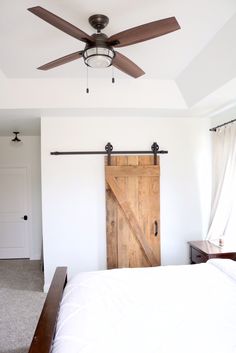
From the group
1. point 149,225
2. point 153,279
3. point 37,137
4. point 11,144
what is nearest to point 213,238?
point 149,225

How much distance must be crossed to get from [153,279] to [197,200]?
1.94 meters

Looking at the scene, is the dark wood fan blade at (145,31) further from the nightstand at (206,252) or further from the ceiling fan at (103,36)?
the nightstand at (206,252)

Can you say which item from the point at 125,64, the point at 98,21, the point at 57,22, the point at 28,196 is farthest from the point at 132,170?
the point at 28,196

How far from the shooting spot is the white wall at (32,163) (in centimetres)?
518

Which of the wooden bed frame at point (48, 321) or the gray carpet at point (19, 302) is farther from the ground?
the wooden bed frame at point (48, 321)

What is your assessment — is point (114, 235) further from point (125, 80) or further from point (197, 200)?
point (125, 80)

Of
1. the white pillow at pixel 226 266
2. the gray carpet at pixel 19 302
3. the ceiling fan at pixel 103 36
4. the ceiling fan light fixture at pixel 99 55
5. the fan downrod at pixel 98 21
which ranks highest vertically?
the fan downrod at pixel 98 21

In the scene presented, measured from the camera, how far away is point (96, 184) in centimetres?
368

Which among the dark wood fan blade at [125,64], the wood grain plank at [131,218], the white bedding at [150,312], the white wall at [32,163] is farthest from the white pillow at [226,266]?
the white wall at [32,163]

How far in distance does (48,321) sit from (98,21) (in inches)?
79.5

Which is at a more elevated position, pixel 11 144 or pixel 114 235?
pixel 11 144

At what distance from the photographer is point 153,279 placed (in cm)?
221

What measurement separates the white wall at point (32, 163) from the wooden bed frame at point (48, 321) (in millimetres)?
3121

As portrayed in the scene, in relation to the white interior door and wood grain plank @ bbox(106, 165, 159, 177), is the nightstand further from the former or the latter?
the white interior door
